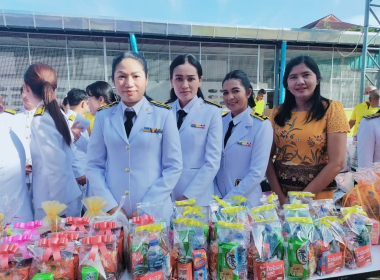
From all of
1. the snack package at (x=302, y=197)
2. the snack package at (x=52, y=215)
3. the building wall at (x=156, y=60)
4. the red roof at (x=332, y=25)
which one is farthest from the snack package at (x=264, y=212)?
the red roof at (x=332, y=25)

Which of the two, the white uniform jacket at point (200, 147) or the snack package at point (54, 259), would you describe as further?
the white uniform jacket at point (200, 147)

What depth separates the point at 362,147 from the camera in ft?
7.60

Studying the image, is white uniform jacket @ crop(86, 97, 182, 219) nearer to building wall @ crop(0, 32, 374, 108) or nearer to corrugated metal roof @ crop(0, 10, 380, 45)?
corrugated metal roof @ crop(0, 10, 380, 45)

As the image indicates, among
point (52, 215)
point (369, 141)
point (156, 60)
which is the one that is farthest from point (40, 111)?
point (156, 60)

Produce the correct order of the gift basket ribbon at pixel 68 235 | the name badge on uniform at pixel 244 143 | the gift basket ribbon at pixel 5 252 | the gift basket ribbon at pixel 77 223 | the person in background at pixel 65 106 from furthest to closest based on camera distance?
the person in background at pixel 65 106 → the name badge on uniform at pixel 244 143 → the gift basket ribbon at pixel 77 223 → the gift basket ribbon at pixel 68 235 → the gift basket ribbon at pixel 5 252

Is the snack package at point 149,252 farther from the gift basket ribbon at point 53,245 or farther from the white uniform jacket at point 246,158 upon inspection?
the white uniform jacket at point 246,158

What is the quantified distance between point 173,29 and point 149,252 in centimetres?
1072

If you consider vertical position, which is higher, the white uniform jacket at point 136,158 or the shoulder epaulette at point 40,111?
the shoulder epaulette at point 40,111

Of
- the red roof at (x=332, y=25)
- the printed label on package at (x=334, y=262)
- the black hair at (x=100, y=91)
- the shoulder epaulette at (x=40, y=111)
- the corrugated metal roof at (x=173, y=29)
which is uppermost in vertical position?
the red roof at (x=332, y=25)

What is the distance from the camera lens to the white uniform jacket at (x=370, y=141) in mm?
2262

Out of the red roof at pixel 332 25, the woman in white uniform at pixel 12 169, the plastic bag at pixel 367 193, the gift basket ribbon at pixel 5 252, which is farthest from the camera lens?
the red roof at pixel 332 25

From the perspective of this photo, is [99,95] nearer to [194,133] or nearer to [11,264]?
[194,133]

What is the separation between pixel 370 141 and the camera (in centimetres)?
228

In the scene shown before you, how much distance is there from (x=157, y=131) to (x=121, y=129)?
0.22m
